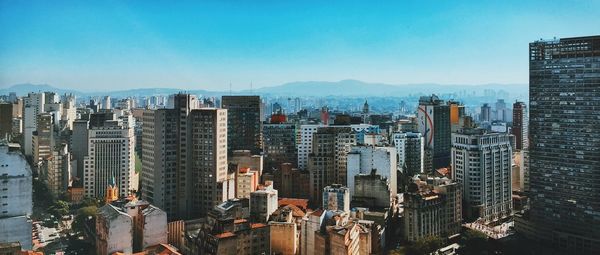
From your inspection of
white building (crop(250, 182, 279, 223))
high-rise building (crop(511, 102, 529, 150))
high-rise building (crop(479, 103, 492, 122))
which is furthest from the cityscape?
high-rise building (crop(479, 103, 492, 122))

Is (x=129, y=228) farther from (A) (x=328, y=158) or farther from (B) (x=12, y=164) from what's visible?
(A) (x=328, y=158)

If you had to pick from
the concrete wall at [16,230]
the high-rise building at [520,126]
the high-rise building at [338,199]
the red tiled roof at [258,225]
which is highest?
the high-rise building at [520,126]

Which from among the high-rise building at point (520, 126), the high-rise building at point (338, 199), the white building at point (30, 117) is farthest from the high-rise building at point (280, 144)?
the high-rise building at point (520, 126)

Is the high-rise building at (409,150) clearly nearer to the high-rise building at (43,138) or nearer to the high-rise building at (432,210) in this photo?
the high-rise building at (432,210)

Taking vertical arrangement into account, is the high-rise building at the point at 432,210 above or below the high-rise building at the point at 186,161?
below

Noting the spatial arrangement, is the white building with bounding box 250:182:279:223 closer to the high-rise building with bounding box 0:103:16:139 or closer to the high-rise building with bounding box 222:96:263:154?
the high-rise building with bounding box 222:96:263:154

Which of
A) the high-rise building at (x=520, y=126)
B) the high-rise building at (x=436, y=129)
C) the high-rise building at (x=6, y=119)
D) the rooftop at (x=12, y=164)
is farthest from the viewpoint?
the high-rise building at (x=520, y=126)

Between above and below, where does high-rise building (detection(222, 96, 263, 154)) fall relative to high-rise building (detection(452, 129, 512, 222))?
above
